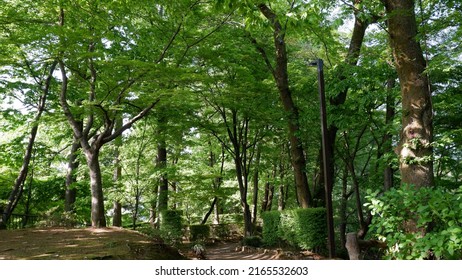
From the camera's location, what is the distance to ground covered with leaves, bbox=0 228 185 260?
20.7 ft

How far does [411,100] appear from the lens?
5.57 m

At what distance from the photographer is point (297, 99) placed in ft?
40.0

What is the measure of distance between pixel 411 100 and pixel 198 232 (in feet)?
40.4

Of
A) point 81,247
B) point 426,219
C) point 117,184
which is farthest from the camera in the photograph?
point 117,184

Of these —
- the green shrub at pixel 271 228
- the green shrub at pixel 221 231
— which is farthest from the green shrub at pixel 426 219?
the green shrub at pixel 221 231

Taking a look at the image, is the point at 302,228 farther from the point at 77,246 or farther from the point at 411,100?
the point at 77,246

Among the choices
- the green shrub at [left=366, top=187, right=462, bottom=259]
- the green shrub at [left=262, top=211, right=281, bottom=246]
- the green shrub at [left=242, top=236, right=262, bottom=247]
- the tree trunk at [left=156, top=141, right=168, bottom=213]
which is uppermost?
the tree trunk at [left=156, top=141, right=168, bottom=213]

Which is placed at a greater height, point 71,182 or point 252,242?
point 71,182

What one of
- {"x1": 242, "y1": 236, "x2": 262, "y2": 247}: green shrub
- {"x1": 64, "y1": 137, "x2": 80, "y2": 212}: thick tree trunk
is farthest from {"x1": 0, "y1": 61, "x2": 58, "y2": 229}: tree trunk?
{"x1": 242, "y1": 236, "x2": 262, "y2": 247}: green shrub

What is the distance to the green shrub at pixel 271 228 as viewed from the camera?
11628mm

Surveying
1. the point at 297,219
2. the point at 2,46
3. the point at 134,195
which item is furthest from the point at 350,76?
the point at 134,195

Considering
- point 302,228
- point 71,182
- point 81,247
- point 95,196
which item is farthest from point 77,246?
point 71,182

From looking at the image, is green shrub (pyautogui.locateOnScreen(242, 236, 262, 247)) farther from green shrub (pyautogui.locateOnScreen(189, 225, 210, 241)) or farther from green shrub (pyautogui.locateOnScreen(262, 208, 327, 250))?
green shrub (pyautogui.locateOnScreen(189, 225, 210, 241))

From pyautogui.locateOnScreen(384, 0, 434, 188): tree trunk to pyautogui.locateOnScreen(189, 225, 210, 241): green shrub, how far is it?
1178cm
